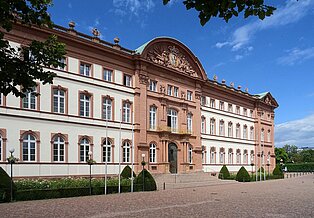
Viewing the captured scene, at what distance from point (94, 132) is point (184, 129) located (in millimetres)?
13469

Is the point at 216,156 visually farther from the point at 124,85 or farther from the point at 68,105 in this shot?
the point at 68,105

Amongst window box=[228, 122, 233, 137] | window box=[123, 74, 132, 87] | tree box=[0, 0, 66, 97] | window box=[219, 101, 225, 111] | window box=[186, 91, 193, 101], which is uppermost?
window box=[123, 74, 132, 87]

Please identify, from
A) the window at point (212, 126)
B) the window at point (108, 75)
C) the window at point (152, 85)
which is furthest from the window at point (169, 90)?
the window at point (212, 126)

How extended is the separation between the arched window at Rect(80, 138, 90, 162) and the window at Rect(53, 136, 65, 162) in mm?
1960

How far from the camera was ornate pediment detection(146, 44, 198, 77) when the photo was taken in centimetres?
4019

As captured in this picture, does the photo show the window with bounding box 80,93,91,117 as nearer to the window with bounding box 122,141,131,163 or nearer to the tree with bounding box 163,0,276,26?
the window with bounding box 122,141,131,163

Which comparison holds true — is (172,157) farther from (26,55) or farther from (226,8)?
(226,8)

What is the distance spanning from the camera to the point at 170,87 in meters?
42.5

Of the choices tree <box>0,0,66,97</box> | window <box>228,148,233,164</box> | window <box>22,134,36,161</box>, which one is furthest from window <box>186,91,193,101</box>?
tree <box>0,0,66,97</box>

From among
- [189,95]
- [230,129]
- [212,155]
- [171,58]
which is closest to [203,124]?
[212,155]

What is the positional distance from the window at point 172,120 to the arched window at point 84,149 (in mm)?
11671

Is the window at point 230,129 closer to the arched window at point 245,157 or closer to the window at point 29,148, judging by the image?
the arched window at point 245,157

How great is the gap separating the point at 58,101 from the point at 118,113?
6.85 metres

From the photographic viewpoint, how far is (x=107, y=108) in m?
35.1
